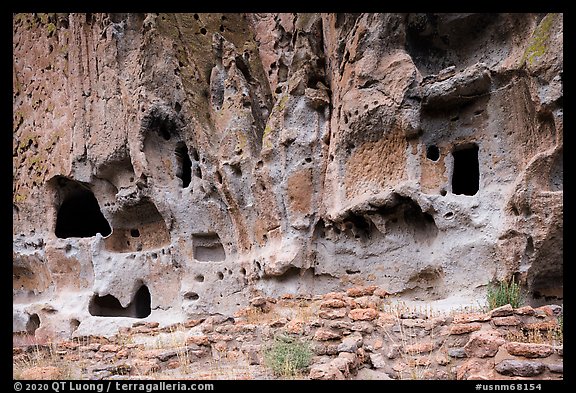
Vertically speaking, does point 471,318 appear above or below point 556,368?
above

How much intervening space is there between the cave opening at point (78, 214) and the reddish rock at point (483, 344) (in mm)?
12141

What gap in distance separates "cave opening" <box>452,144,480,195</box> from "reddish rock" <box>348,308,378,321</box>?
195 inches

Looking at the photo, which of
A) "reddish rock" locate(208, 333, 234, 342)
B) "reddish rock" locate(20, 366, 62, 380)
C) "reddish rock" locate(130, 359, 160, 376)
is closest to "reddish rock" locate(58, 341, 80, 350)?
"reddish rock" locate(20, 366, 62, 380)

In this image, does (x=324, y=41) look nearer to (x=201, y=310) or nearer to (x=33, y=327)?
(x=201, y=310)

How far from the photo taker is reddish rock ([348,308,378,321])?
660cm

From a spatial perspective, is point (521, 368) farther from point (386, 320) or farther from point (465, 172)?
point (465, 172)

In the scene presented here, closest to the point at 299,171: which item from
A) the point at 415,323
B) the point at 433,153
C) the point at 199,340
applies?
the point at 433,153

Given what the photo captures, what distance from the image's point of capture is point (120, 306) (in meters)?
14.6

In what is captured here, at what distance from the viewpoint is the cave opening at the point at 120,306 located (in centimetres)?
1425

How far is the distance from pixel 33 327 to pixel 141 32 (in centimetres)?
812

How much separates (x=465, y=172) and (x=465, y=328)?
5792mm

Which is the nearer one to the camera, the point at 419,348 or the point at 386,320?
the point at 419,348

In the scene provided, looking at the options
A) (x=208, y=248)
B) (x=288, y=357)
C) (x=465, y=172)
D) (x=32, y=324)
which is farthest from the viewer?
(x=32, y=324)

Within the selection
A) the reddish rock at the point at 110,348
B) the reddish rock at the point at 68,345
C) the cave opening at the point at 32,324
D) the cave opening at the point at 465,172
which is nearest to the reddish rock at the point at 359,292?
the reddish rock at the point at 110,348
